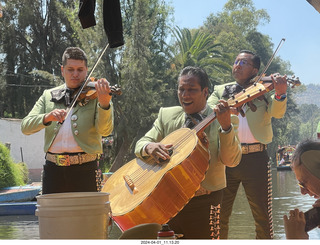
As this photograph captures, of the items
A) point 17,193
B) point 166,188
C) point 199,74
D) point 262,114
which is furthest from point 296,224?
point 17,193

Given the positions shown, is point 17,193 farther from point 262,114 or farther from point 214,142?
point 214,142

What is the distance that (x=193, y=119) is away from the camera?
334 centimetres

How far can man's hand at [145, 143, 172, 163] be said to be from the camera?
10.5 feet

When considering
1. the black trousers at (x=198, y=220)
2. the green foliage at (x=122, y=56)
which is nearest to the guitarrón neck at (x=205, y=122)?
the black trousers at (x=198, y=220)

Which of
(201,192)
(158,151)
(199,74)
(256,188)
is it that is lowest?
(256,188)

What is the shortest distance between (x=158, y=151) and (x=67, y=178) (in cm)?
75

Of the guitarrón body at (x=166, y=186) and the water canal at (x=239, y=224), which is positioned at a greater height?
the guitarrón body at (x=166, y=186)

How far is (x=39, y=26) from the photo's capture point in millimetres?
26453

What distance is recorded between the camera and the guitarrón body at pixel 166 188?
118 inches

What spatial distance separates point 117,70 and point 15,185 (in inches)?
527

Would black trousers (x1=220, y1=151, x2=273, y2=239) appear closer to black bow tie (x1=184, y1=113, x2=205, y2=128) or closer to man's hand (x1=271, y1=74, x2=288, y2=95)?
man's hand (x1=271, y1=74, x2=288, y2=95)

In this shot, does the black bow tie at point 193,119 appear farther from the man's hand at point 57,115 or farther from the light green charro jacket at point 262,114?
the light green charro jacket at point 262,114

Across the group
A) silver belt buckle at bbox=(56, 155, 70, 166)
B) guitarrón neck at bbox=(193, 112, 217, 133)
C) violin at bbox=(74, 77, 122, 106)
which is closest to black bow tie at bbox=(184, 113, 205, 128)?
guitarrón neck at bbox=(193, 112, 217, 133)

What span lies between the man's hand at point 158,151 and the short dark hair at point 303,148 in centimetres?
86
